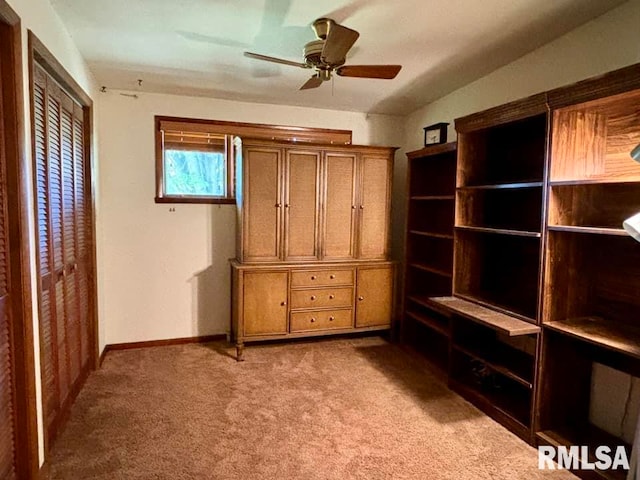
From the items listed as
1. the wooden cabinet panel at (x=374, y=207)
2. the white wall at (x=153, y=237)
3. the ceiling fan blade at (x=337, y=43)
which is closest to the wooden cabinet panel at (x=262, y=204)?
the white wall at (x=153, y=237)

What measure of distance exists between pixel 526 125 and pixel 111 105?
11.1 ft

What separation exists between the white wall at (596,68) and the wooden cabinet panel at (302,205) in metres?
1.58

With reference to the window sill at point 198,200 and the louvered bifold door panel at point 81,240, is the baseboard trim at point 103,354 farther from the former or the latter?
the window sill at point 198,200

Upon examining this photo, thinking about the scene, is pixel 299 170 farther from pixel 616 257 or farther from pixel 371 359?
pixel 616 257

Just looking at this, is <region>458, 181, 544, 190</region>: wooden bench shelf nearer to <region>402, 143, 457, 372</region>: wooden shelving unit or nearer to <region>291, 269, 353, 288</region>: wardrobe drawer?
<region>402, 143, 457, 372</region>: wooden shelving unit

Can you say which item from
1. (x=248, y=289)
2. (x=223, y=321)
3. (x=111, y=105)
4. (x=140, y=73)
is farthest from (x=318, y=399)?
(x=111, y=105)

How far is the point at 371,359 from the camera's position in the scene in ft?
11.8

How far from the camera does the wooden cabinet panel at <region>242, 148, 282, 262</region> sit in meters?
3.54

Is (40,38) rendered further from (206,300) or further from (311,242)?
(206,300)

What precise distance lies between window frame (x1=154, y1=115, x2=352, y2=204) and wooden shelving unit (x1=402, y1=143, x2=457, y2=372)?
2.97ft

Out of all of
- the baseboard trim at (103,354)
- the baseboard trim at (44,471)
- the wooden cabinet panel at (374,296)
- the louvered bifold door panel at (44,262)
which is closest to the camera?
the baseboard trim at (44,471)

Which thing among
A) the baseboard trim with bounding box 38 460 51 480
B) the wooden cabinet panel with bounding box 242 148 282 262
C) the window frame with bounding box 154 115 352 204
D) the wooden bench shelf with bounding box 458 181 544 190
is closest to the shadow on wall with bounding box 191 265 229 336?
the wooden cabinet panel with bounding box 242 148 282 262

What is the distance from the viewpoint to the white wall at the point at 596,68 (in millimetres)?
2156

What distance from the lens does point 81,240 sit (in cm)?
295
